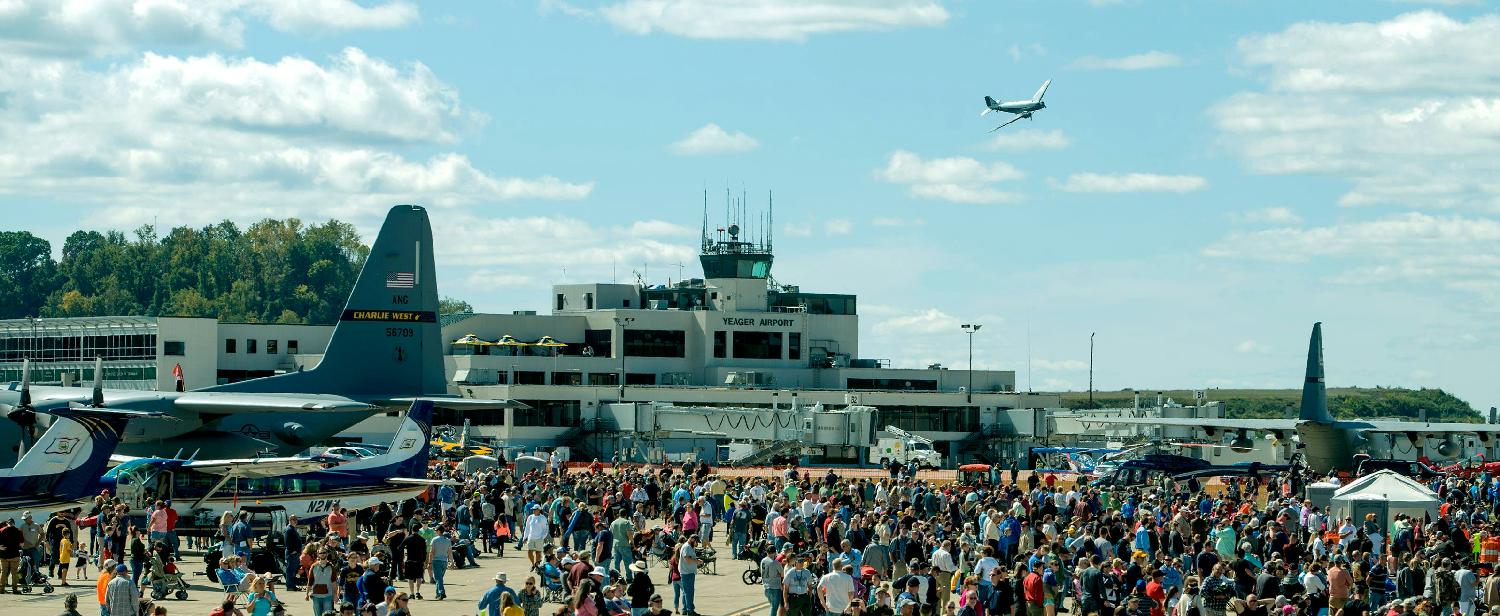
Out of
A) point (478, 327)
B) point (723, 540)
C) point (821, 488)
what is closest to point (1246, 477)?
point (821, 488)

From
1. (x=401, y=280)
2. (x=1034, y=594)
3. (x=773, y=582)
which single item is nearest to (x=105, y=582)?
(x=773, y=582)

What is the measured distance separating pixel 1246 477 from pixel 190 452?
30.7m

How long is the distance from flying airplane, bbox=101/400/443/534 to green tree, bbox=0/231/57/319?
507ft

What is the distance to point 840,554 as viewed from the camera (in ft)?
79.9

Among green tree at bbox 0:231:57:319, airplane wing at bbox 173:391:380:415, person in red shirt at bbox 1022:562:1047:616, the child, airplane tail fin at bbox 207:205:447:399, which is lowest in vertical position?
the child

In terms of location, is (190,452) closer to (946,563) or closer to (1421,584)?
(946,563)

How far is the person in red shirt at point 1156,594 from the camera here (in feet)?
71.5

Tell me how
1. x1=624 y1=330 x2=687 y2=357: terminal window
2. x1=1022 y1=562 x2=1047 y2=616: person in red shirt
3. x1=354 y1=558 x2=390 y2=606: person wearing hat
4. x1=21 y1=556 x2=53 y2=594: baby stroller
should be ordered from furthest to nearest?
x1=624 y1=330 x2=687 y2=357: terminal window, x1=21 y1=556 x2=53 y2=594: baby stroller, x1=1022 y1=562 x2=1047 y2=616: person in red shirt, x1=354 y1=558 x2=390 y2=606: person wearing hat

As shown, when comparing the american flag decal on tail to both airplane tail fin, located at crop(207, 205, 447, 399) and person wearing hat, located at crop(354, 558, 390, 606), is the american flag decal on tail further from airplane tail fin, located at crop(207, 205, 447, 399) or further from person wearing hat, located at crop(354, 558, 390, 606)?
person wearing hat, located at crop(354, 558, 390, 606)

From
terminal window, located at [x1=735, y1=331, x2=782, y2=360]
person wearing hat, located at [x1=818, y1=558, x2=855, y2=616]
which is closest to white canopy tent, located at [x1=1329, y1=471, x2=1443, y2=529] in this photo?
person wearing hat, located at [x1=818, y1=558, x2=855, y2=616]

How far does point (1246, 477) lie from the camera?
5356 centimetres

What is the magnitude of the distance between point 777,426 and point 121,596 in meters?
48.0

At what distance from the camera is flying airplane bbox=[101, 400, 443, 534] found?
3098 cm

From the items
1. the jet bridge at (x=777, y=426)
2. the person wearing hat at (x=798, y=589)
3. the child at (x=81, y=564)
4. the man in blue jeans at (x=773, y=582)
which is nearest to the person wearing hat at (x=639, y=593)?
the person wearing hat at (x=798, y=589)
